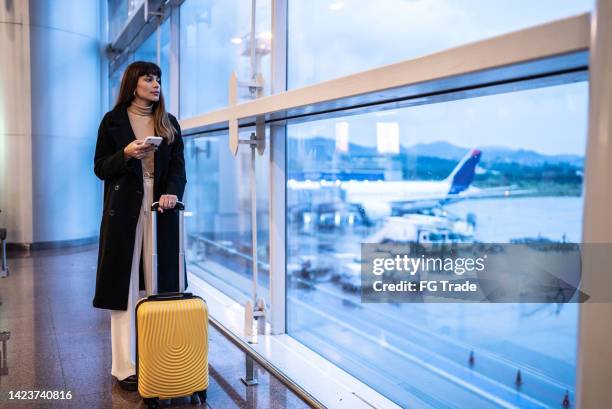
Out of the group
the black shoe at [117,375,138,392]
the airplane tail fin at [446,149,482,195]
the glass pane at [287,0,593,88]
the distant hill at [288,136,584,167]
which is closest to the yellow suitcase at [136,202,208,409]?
the black shoe at [117,375,138,392]

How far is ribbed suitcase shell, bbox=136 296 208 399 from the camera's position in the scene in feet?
8.95

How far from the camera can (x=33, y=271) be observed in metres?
6.88

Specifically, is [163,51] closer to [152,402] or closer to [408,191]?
[408,191]

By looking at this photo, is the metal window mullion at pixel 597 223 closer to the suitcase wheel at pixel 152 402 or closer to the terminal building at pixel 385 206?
the terminal building at pixel 385 206

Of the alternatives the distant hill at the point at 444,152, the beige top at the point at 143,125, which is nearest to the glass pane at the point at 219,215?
the distant hill at the point at 444,152

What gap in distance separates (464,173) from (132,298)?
6.71ft

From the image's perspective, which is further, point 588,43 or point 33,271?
point 33,271

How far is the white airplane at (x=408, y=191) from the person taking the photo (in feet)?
11.1

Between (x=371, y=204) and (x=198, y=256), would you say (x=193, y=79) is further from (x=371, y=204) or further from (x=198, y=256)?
(x=371, y=204)

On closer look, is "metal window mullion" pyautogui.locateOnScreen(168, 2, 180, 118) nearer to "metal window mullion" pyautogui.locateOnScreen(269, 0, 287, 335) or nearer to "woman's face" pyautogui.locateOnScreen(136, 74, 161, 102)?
"metal window mullion" pyautogui.locateOnScreen(269, 0, 287, 335)

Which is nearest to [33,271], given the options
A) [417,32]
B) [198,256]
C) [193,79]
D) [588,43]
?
[198,256]

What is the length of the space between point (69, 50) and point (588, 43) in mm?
9481

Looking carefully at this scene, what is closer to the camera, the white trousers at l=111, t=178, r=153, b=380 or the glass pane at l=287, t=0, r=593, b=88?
the glass pane at l=287, t=0, r=593, b=88

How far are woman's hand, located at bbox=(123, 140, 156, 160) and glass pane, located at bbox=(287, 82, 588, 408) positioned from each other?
120 cm
